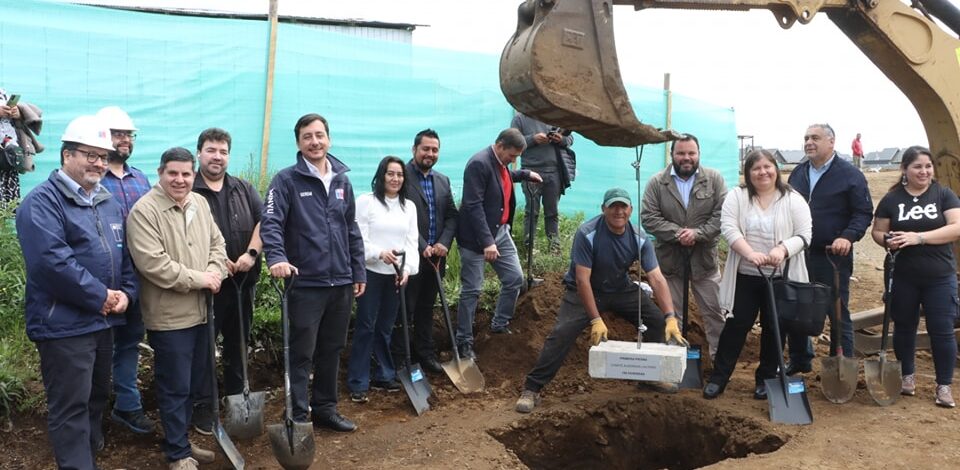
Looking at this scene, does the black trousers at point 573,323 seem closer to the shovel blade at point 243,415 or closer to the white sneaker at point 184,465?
the shovel blade at point 243,415

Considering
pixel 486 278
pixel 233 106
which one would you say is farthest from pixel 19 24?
pixel 486 278

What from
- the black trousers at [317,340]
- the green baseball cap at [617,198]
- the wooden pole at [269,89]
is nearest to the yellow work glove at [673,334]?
the green baseball cap at [617,198]

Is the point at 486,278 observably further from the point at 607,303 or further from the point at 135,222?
the point at 135,222

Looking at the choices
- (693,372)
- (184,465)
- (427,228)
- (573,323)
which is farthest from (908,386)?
(184,465)

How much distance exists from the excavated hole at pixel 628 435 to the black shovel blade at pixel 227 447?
67.1 inches

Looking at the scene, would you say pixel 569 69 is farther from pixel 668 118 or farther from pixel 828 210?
pixel 668 118

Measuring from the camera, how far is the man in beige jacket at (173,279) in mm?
4141

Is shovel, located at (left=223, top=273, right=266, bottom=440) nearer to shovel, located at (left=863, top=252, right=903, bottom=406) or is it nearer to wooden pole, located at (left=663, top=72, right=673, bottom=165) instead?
shovel, located at (left=863, top=252, right=903, bottom=406)

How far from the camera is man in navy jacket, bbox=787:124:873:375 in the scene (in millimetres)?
5727

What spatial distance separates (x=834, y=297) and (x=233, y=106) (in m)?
5.90

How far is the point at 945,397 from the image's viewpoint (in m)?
5.45

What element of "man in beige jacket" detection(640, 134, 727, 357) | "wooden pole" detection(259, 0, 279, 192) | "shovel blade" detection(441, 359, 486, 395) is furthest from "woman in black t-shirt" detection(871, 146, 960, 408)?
"wooden pole" detection(259, 0, 279, 192)

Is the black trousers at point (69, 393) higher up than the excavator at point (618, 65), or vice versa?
the excavator at point (618, 65)

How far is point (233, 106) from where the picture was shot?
7.96 metres
